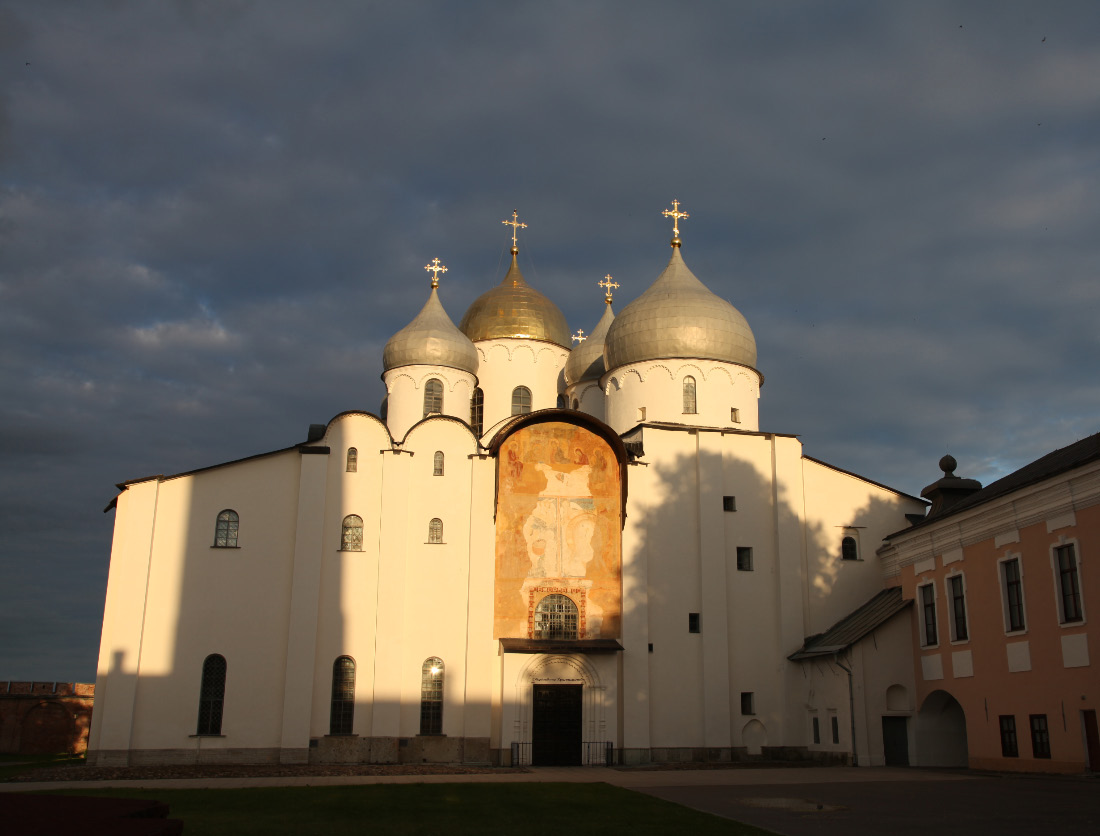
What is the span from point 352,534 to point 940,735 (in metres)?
16.0

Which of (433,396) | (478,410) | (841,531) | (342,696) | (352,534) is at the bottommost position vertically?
(342,696)

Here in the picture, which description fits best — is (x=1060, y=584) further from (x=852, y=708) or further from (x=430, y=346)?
(x=430, y=346)

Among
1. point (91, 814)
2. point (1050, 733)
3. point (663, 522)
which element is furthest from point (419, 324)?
point (91, 814)

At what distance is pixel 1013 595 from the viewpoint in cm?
2103

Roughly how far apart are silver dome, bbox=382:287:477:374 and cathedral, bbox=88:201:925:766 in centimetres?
551

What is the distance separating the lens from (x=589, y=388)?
1378 inches

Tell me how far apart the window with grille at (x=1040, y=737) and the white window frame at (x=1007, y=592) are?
66.8 inches

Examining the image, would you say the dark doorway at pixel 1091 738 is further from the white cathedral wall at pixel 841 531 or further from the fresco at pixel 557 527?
the fresco at pixel 557 527

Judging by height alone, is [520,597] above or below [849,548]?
below

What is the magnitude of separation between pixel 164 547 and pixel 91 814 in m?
19.7

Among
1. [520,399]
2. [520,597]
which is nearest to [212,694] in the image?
[520,597]

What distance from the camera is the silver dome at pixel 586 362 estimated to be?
35.2 meters

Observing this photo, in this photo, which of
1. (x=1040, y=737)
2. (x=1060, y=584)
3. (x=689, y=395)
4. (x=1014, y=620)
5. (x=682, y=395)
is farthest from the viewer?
(x=689, y=395)

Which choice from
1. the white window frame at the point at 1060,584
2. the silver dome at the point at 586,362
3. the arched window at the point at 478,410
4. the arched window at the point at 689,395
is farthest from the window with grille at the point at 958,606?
Answer: the arched window at the point at 478,410
